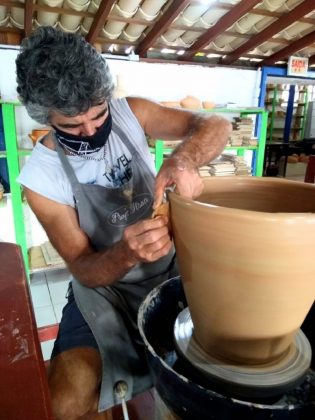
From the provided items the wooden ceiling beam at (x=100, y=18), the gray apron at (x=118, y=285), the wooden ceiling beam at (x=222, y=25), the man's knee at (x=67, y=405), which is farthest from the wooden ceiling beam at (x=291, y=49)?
the man's knee at (x=67, y=405)

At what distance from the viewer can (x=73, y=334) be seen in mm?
1030

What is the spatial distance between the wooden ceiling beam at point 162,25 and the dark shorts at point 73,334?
9.10 feet

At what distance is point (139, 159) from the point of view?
1188 millimetres

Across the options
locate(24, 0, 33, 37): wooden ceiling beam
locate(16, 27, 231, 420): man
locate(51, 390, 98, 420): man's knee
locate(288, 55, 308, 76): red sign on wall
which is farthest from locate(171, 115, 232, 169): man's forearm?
locate(288, 55, 308, 76): red sign on wall

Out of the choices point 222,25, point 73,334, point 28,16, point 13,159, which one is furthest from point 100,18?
point 73,334

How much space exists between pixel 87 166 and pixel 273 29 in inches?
135

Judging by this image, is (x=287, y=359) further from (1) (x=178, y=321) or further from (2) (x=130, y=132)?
(2) (x=130, y=132)

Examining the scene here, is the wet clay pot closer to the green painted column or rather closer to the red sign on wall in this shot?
the green painted column

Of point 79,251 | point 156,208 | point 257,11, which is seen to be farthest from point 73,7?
point 156,208

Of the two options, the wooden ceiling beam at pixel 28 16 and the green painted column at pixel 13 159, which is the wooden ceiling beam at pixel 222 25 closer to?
the wooden ceiling beam at pixel 28 16

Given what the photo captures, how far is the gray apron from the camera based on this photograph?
0.96 meters

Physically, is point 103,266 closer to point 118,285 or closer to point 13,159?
point 118,285

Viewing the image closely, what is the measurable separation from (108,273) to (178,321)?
23cm

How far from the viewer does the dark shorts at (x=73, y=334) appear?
3.30 feet
